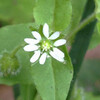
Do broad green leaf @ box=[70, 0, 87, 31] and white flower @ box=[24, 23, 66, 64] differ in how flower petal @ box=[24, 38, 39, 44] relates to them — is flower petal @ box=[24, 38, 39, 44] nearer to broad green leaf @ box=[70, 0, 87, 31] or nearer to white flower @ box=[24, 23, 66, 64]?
white flower @ box=[24, 23, 66, 64]

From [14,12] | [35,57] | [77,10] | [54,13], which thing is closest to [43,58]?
[35,57]

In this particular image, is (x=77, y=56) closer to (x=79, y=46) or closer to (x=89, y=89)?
(x=79, y=46)

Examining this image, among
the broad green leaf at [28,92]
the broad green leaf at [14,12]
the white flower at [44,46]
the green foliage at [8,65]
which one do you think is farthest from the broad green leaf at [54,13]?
the broad green leaf at [14,12]

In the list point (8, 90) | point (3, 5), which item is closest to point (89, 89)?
point (8, 90)

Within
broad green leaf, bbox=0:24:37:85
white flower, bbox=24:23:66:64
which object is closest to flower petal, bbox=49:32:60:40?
white flower, bbox=24:23:66:64

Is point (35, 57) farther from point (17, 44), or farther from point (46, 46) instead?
point (17, 44)
